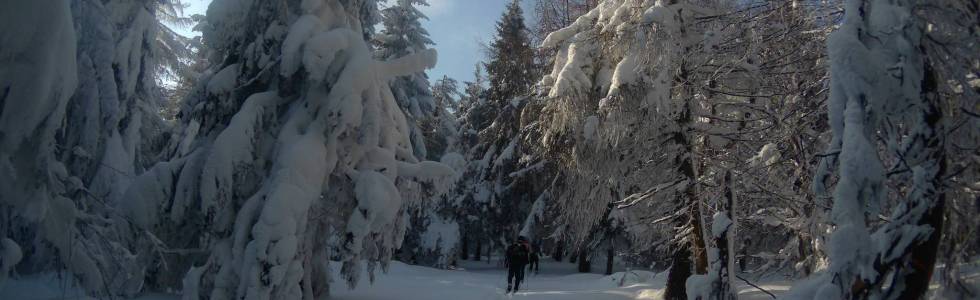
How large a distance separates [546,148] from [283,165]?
18.7 ft

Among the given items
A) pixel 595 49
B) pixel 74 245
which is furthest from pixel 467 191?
pixel 74 245

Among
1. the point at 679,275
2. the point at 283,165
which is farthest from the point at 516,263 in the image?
the point at 283,165

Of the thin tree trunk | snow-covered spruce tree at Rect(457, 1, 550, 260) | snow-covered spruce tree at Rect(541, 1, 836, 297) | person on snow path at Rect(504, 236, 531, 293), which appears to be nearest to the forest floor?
person on snow path at Rect(504, 236, 531, 293)

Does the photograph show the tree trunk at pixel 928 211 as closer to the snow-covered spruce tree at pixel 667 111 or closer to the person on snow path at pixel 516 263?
the snow-covered spruce tree at pixel 667 111

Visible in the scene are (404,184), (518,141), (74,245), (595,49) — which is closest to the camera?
(74,245)

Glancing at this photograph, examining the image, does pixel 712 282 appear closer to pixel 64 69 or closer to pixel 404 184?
pixel 404 184

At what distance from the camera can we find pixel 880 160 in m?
4.02

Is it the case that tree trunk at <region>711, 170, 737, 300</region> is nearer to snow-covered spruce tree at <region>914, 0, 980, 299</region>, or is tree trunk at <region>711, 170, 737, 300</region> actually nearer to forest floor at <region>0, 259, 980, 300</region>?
forest floor at <region>0, 259, 980, 300</region>

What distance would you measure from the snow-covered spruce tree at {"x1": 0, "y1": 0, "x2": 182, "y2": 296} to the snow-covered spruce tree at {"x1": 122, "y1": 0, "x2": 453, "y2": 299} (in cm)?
103

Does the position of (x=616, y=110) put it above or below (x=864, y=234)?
above

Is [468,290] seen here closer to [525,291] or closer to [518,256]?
[525,291]

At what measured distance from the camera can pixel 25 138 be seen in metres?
3.90

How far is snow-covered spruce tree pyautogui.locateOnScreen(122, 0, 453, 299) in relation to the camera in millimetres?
7258

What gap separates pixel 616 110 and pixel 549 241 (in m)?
16.6
